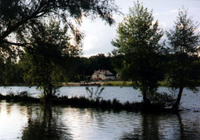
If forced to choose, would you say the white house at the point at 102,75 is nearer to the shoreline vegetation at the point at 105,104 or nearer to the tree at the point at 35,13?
the shoreline vegetation at the point at 105,104

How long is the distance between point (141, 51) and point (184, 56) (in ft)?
13.2

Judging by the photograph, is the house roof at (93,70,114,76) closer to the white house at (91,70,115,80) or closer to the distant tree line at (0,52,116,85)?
the white house at (91,70,115,80)

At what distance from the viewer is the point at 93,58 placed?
162m

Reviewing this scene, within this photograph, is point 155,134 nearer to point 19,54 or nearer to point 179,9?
point 19,54

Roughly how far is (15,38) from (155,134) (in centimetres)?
880

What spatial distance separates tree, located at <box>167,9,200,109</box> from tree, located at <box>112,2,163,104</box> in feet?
4.07

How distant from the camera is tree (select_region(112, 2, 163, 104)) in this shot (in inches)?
1019

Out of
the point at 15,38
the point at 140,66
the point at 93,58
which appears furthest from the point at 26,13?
the point at 93,58

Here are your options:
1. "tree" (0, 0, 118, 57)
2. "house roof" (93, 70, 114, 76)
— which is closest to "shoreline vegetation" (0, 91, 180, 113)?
"tree" (0, 0, 118, 57)

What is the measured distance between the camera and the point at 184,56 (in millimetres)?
25828

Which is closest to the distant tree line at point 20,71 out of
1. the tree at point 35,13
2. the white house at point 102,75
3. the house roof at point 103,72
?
the tree at point 35,13

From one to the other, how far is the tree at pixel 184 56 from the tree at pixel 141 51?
124cm

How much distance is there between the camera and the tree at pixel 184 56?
25.8 meters

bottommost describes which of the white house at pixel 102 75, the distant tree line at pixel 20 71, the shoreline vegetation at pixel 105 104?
the shoreline vegetation at pixel 105 104
